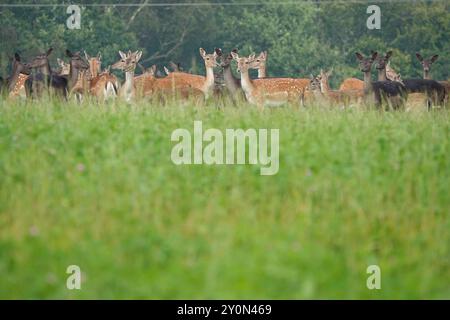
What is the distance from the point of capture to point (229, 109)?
1355 cm

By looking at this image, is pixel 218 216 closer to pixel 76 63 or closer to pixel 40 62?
pixel 76 63

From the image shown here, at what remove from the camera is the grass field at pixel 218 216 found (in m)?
7.29

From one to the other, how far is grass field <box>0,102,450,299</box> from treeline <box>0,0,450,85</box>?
25.8 meters

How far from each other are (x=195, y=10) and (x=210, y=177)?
31439mm

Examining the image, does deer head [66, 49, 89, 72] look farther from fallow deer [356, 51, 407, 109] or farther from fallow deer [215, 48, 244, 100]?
fallow deer [356, 51, 407, 109]

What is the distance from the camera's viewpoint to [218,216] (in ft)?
27.3

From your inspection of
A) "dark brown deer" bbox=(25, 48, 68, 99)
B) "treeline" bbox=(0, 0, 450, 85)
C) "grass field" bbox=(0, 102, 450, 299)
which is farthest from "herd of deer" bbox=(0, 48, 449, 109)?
"treeline" bbox=(0, 0, 450, 85)

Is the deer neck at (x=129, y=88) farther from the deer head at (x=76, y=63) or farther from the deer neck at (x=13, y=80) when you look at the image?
the deer neck at (x=13, y=80)

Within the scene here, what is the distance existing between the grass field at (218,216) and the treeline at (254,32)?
2575cm

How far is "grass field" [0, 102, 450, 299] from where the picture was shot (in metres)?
7.29

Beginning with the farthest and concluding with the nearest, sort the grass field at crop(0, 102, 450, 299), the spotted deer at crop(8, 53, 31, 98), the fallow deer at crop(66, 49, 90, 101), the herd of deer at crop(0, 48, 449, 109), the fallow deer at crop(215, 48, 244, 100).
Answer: the fallow deer at crop(215, 48, 244, 100), the spotted deer at crop(8, 53, 31, 98), the fallow deer at crop(66, 49, 90, 101), the herd of deer at crop(0, 48, 449, 109), the grass field at crop(0, 102, 450, 299)

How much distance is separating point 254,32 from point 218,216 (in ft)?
108

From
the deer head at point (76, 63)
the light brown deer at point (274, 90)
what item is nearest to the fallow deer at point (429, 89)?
the light brown deer at point (274, 90)
